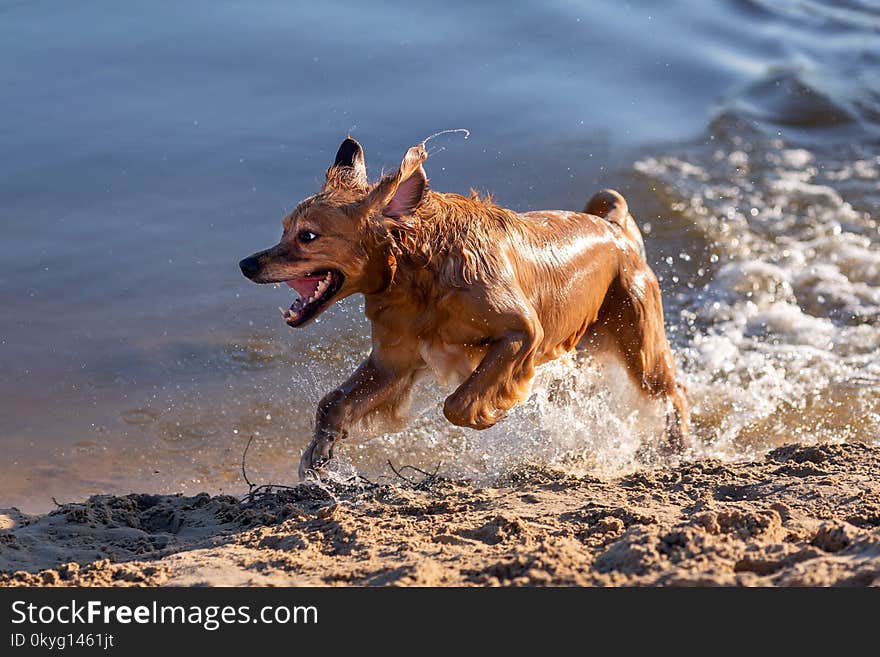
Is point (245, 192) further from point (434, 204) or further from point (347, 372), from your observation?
point (434, 204)

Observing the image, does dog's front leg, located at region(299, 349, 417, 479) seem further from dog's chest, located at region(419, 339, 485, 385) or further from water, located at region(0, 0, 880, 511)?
water, located at region(0, 0, 880, 511)

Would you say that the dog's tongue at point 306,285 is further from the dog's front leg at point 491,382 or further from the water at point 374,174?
the water at point 374,174

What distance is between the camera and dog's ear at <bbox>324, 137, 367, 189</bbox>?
5.87 metres

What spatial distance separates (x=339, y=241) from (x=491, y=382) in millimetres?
1101

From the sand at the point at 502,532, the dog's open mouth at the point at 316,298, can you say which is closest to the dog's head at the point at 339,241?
the dog's open mouth at the point at 316,298

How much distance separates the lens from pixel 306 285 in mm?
5840

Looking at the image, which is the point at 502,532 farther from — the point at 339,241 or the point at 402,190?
the point at 402,190

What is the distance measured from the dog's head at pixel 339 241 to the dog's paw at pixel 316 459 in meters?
0.96

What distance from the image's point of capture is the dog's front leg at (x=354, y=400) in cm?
639

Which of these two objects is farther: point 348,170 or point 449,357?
point 449,357

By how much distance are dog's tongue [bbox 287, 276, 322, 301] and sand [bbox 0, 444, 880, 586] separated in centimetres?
105

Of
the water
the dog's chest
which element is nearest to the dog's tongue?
the dog's chest

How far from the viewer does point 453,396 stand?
600 centimetres

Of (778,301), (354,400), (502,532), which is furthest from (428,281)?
(778,301)
